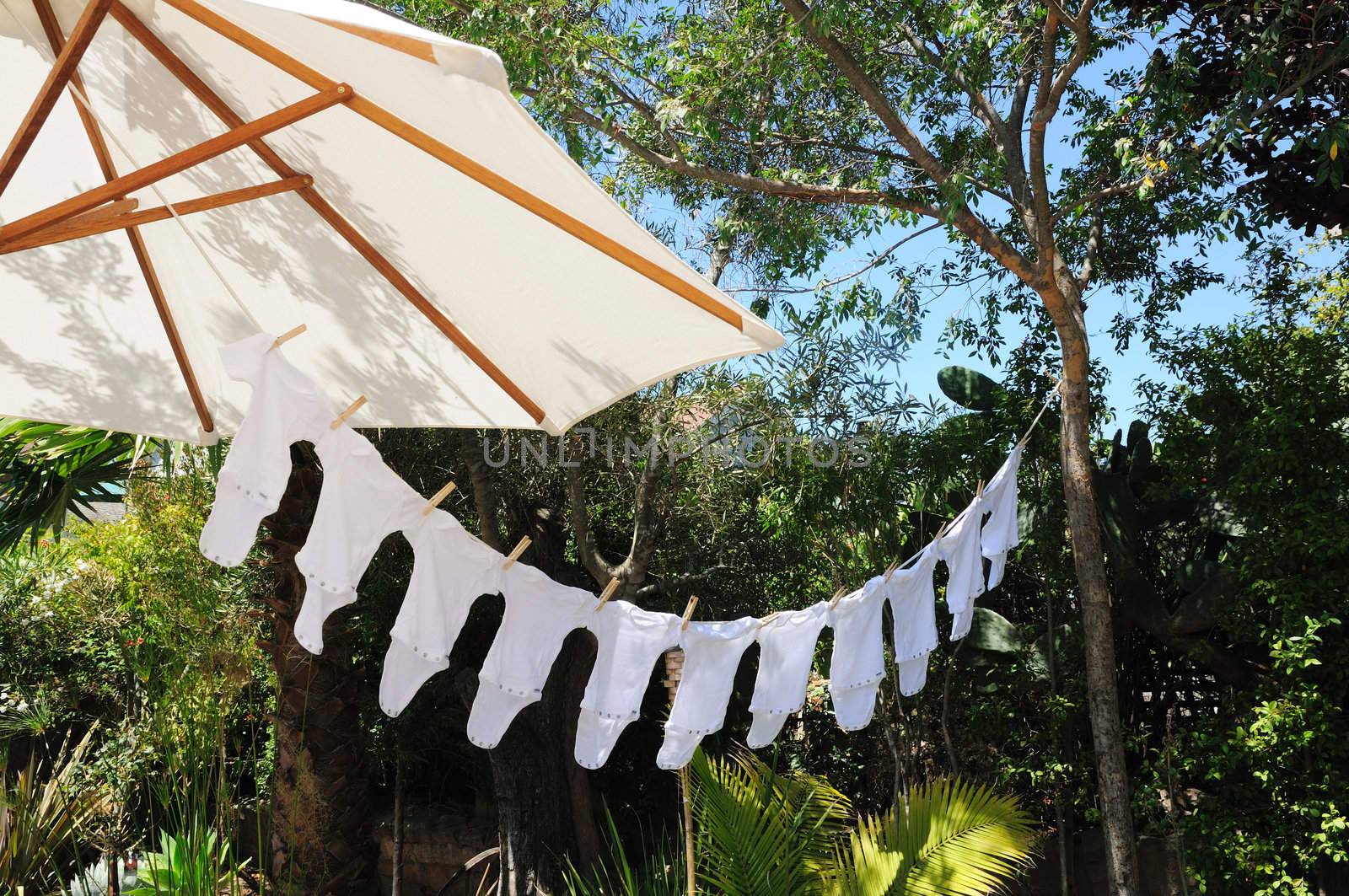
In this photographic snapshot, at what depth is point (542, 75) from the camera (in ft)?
17.0

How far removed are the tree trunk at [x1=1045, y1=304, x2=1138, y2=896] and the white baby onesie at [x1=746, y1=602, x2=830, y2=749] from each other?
6.60 feet

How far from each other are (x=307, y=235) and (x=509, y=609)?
119cm

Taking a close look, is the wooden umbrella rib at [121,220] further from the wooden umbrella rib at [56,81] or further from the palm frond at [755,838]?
the palm frond at [755,838]

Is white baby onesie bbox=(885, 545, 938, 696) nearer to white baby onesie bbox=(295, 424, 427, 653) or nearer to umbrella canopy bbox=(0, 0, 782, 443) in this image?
umbrella canopy bbox=(0, 0, 782, 443)

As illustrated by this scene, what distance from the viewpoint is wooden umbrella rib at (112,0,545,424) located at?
228 centimetres

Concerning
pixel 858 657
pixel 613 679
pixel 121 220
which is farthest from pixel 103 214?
pixel 858 657

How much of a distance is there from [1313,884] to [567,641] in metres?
3.91

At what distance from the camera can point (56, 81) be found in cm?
201

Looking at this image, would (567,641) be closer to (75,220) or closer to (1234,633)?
(1234,633)

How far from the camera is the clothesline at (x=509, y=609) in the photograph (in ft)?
7.32

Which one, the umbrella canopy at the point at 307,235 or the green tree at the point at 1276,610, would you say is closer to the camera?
the umbrella canopy at the point at 307,235

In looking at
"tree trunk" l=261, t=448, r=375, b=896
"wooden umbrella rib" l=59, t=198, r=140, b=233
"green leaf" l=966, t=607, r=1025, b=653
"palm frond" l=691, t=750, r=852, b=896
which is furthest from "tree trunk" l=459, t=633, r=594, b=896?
"wooden umbrella rib" l=59, t=198, r=140, b=233

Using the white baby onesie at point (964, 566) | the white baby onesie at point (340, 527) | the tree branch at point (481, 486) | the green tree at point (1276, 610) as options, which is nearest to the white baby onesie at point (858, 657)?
the white baby onesie at point (964, 566)

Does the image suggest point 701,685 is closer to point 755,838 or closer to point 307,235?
point 755,838
